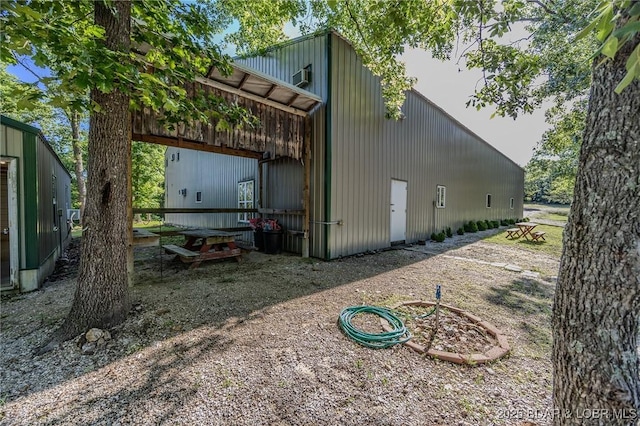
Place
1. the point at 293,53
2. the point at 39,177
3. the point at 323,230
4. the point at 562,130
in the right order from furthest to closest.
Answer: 1. the point at 562,130
2. the point at 293,53
3. the point at 323,230
4. the point at 39,177

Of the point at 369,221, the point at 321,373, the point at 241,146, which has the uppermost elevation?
the point at 241,146

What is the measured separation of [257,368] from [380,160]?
6497 millimetres

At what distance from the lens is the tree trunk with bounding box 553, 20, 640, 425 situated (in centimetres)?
119

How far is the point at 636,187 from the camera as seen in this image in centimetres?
117

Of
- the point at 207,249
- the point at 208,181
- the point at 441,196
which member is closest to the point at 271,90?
the point at 207,249

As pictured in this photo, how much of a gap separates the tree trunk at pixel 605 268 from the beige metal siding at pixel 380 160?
5.03m

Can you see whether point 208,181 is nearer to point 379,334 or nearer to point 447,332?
point 379,334

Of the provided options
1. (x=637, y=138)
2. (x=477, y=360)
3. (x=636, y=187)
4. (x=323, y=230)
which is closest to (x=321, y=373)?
(x=477, y=360)

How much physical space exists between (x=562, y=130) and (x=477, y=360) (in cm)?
1078

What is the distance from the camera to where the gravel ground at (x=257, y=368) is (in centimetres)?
176

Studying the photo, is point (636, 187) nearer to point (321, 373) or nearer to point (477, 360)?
point (477, 360)

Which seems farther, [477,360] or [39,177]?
[39,177]

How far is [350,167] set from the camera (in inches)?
262

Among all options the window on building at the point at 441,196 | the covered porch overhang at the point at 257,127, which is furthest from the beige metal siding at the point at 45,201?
the window on building at the point at 441,196
